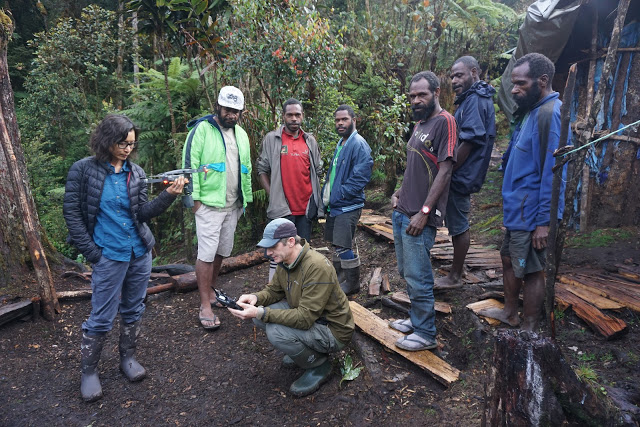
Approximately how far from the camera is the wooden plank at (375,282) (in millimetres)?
4954

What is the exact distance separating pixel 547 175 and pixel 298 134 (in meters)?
2.90

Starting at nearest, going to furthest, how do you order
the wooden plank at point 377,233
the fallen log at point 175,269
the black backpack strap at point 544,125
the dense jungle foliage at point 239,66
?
1. the black backpack strap at point 544,125
2. the fallen log at point 175,269
3. the dense jungle foliage at point 239,66
4. the wooden plank at point 377,233

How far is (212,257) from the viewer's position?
14.9ft

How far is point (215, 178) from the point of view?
444 cm

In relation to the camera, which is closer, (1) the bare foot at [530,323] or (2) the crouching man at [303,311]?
(2) the crouching man at [303,311]

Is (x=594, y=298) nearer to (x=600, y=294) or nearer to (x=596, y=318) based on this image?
(x=600, y=294)

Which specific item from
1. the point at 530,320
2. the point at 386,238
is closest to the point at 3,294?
the point at 386,238

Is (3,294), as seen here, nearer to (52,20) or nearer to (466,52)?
(466,52)

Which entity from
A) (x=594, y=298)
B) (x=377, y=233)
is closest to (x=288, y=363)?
(x=594, y=298)

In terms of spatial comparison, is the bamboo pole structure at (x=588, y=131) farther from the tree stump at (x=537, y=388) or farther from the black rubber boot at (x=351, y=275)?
the black rubber boot at (x=351, y=275)

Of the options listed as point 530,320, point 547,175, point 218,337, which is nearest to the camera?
point 547,175

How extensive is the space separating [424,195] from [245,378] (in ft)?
7.51

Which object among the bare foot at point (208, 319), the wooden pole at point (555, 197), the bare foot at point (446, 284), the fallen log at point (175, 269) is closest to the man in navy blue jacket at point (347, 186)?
the bare foot at point (446, 284)

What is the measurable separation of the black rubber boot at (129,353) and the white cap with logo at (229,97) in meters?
2.34
